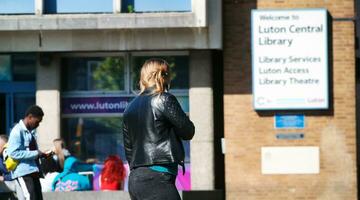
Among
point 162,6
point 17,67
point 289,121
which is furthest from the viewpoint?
point 17,67

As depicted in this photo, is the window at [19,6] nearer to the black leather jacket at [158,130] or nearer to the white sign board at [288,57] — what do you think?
the white sign board at [288,57]

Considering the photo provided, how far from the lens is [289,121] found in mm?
15461

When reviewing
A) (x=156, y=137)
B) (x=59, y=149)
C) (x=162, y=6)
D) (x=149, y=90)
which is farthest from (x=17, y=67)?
(x=156, y=137)

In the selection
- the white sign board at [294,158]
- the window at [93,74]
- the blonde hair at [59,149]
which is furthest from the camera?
the window at [93,74]

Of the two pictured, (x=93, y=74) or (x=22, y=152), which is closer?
(x=22, y=152)

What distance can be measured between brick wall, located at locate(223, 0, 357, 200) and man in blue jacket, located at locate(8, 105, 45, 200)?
599 cm

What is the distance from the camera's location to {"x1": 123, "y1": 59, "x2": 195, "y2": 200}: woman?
5.49m

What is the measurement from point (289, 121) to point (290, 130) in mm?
161

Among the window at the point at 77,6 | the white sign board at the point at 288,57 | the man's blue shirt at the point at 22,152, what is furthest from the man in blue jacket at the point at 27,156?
the white sign board at the point at 288,57

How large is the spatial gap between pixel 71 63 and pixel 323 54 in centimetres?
454

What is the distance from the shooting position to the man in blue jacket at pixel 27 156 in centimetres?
973

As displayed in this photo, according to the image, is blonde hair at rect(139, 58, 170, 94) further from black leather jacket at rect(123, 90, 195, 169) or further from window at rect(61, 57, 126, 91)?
window at rect(61, 57, 126, 91)

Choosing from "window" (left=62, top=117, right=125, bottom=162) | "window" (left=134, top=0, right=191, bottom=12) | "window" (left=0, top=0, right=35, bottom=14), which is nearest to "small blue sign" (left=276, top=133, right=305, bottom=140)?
"window" (left=134, top=0, right=191, bottom=12)

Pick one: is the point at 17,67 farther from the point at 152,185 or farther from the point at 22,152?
the point at 152,185
